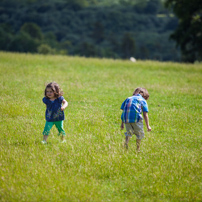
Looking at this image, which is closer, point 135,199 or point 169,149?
point 135,199

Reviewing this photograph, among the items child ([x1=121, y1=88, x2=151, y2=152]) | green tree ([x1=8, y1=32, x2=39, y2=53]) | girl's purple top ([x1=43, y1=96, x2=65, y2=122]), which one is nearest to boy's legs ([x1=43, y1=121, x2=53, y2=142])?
girl's purple top ([x1=43, y1=96, x2=65, y2=122])

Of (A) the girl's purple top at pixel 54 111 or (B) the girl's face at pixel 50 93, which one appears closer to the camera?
(B) the girl's face at pixel 50 93

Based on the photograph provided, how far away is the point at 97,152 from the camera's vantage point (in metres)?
6.11

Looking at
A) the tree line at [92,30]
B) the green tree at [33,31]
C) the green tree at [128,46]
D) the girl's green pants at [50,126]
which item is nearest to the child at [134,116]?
the girl's green pants at [50,126]

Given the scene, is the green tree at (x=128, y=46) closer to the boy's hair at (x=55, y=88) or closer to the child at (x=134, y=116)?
the boy's hair at (x=55, y=88)

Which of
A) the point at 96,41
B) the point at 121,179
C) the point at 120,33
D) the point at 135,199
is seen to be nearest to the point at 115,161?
the point at 121,179

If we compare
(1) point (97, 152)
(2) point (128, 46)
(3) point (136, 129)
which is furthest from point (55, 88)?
(2) point (128, 46)

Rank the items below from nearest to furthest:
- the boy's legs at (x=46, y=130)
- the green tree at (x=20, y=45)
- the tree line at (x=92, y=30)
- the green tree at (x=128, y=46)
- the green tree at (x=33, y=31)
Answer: the boy's legs at (x=46, y=130), the green tree at (x=20, y=45), the green tree at (x=33, y=31), the tree line at (x=92, y=30), the green tree at (x=128, y=46)

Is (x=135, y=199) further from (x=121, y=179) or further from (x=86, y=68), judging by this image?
(x=86, y=68)

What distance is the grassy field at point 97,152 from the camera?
468 cm

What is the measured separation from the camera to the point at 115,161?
223 inches

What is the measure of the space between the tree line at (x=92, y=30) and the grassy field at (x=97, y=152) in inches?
A: 2981

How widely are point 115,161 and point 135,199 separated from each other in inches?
47.5

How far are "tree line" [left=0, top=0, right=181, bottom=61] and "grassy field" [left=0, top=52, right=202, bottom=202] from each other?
75.7 metres
